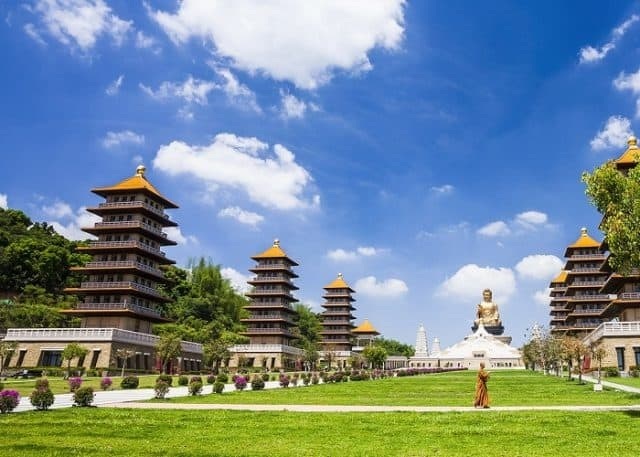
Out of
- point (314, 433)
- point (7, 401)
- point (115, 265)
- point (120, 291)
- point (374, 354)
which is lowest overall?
point (314, 433)

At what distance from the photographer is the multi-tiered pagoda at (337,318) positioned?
127875 mm

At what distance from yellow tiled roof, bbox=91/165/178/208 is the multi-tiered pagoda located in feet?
193

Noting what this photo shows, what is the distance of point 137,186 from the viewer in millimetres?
73562

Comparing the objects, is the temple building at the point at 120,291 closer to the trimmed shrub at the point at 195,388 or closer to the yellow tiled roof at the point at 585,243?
the trimmed shrub at the point at 195,388

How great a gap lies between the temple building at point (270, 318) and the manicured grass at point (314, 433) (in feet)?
250

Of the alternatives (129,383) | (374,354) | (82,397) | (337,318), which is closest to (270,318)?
(374,354)

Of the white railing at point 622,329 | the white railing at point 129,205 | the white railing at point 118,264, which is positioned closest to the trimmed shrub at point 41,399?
the white railing at point 118,264

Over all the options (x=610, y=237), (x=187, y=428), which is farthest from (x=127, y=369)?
(x=610, y=237)

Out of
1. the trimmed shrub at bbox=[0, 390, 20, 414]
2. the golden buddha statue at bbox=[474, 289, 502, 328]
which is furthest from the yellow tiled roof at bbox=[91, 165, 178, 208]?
the golden buddha statue at bbox=[474, 289, 502, 328]

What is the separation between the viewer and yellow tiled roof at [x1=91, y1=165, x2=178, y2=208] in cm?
7356

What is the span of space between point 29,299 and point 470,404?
73443mm

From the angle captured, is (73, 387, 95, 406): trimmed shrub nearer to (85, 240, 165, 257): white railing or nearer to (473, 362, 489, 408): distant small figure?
(473, 362, 489, 408): distant small figure

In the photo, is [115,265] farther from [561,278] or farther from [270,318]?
[561,278]

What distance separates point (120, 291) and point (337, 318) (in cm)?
6814
